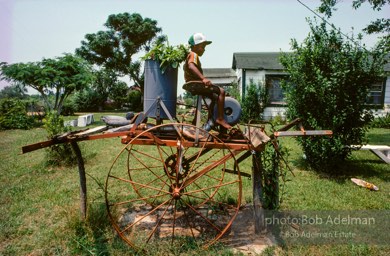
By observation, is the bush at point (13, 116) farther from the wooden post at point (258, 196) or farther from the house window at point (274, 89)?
the wooden post at point (258, 196)

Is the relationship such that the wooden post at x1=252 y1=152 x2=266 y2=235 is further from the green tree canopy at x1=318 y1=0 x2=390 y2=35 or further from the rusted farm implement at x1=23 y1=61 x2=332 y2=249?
the green tree canopy at x1=318 y1=0 x2=390 y2=35

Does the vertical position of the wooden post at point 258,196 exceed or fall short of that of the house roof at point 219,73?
it falls short

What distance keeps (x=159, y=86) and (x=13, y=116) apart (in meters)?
15.5

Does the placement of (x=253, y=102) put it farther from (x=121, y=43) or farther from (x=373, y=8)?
(x=121, y=43)

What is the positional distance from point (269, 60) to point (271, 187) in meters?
15.1

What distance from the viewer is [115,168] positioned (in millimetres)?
7621

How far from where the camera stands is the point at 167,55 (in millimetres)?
3934

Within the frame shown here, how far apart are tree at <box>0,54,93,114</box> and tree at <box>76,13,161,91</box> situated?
18832 mm

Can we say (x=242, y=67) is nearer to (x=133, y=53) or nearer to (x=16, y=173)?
(x=16, y=173)

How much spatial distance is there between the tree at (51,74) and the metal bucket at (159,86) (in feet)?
43.7

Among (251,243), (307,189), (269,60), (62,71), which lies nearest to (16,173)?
(251,243)

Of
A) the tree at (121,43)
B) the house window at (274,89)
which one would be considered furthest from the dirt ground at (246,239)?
the tree at (121,43)

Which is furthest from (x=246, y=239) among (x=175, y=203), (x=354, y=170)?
(x=354, y=170)

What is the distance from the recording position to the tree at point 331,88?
6504mm
